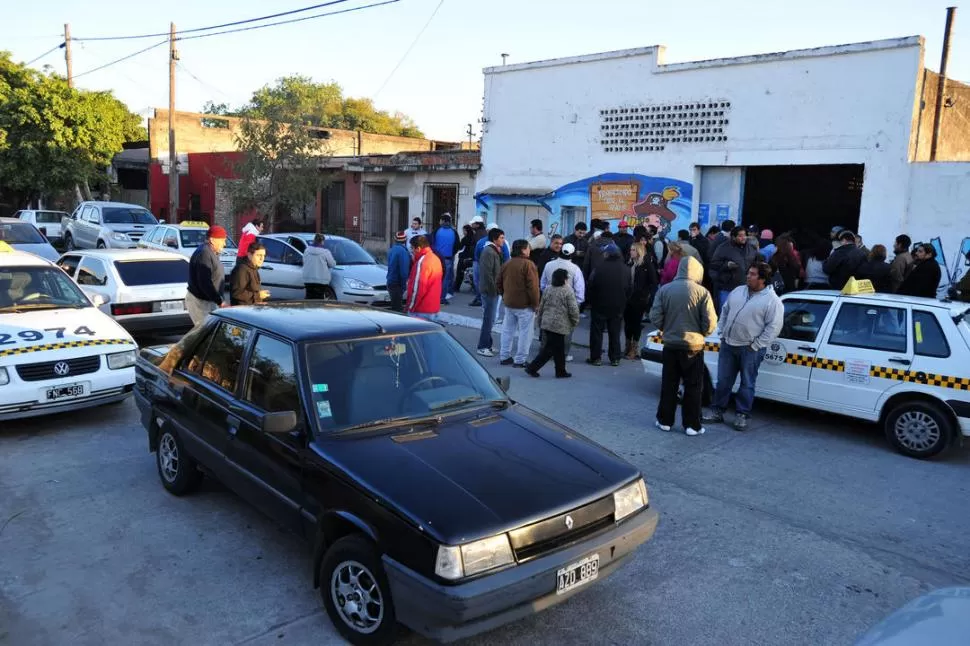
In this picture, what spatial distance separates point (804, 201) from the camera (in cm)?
1806

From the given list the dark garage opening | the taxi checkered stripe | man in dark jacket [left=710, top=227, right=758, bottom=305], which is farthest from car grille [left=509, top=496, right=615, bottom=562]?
the dark garage opening

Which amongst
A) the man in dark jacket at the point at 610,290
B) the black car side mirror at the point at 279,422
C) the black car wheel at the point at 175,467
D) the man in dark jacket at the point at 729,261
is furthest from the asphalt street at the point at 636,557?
the man in dark jacket at the point at 729,261

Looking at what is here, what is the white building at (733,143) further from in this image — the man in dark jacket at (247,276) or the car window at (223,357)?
the car window at (223,357)

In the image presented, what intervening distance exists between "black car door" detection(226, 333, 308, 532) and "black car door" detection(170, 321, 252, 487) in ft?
0.42

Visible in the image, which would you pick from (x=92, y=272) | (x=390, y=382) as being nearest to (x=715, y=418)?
(x=390, y=382)

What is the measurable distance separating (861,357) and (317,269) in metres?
9.27

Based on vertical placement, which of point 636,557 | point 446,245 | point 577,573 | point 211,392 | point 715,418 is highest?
point 446,245

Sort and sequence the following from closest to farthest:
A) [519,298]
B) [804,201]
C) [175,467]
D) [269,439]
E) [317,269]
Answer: [269,439], [175,467], [519,298], [317,269], [804,201]

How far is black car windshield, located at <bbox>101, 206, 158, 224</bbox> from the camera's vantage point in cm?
2172

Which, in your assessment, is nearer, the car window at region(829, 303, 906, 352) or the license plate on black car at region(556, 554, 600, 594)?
the license plate on black car at region(556, 554, 600, 594)

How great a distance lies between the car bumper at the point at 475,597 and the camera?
316cm

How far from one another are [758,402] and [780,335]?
3.67ft

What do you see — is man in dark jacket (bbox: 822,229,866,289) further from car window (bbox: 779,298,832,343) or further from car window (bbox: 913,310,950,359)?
car window (bbox: 913,310,950,359)

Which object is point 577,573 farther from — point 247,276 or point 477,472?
point 247,276
